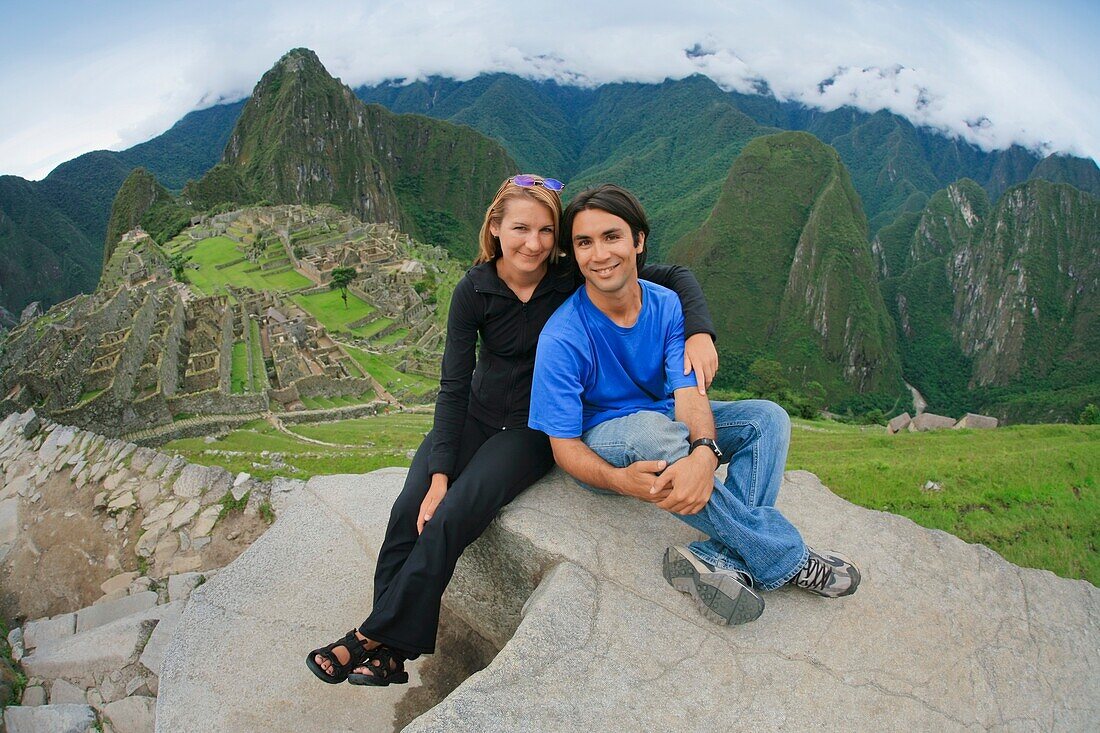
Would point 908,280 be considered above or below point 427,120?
below

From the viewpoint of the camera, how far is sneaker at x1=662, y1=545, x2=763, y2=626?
9.91 feet

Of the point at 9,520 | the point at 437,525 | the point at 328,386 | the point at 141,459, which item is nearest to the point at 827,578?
the point at 437,525

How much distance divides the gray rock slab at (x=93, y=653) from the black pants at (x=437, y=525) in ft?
7.43

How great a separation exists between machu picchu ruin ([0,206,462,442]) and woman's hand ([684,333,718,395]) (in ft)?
56.4

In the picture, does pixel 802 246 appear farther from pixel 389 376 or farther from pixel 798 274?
pixel 389 376

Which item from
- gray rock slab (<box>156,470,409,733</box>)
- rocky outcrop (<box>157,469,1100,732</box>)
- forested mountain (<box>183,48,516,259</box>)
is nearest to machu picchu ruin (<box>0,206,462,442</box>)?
gray rock slab (<box>156,470,409,733</box>)

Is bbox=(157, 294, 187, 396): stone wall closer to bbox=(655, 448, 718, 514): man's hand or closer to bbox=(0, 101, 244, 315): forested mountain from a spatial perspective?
bbox=(655, 448, 718, 514): man's hand

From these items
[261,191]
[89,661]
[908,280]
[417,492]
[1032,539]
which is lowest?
[908,280]

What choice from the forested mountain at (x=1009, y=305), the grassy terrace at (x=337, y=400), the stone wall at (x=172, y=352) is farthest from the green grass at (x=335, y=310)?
the forested mountain at (x=1009, y=305)

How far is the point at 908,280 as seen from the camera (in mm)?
133000

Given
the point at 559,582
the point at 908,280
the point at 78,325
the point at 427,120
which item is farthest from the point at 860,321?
the point at 427,120

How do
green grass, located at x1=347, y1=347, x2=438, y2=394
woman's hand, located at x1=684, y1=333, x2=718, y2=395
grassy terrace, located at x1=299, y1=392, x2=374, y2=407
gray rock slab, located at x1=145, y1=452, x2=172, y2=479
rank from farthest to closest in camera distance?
1. green grass, located at x1=347, y1=347, x2=438, y2=394
2. grassy terrace, located at x1=299, y1=392, x2=374, y2=407
3. gray rock slab, located at x1=145, y1=452, x2=172, y2=479
4. woman's hand, located at x1=684, y1=333, x2=718, y2=395

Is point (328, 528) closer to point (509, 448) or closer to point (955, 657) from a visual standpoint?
point (509, 448)

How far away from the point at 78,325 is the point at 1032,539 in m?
29.1
